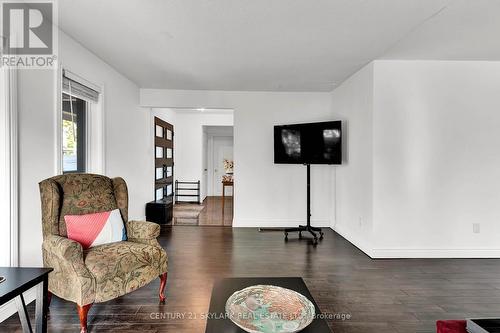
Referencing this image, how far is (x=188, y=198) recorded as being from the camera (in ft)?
24.8

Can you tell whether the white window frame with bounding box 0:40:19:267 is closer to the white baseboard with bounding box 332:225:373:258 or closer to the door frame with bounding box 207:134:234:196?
the white baseboard with bounding box 332:225:373:258

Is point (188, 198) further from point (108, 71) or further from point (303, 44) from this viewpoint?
point (303, 44)

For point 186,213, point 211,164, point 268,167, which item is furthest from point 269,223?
point 211,164

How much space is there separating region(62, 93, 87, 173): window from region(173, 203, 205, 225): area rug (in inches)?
88.0

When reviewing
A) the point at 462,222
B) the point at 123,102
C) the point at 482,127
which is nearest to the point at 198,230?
the point at 123,102

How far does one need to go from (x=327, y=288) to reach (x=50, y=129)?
118 inches

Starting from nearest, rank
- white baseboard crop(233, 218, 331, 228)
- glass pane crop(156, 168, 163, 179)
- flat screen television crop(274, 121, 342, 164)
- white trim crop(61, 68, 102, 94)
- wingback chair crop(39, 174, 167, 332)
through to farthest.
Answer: wingback chair crop(39, 174, 167, 332) → white trim crop(61, 68, 102, 94) → flat screen television crop(274, 121, 342, 164) → white baseboard crop(233, 218, 331, 228) → glass pane crop(156, 168, 163, 179)

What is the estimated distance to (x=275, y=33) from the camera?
2.65 m

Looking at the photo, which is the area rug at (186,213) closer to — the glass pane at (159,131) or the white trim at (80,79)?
the glass pane at (159,131)

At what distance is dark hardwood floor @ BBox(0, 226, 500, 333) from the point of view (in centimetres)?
199

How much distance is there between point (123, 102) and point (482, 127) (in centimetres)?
493

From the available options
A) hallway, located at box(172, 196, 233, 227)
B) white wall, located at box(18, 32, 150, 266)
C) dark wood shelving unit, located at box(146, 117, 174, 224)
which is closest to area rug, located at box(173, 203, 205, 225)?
hallway, located at box(172, 196, 233, 227)

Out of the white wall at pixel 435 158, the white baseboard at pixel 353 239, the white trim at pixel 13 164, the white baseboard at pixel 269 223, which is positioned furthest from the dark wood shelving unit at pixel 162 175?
the white wall at pixel 435 158

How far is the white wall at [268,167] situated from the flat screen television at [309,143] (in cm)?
43
